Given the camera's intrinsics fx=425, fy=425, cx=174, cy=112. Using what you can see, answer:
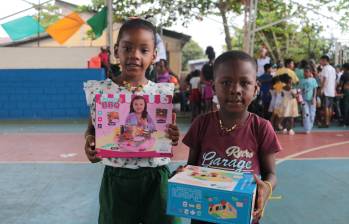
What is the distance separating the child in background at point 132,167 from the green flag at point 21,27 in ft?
29.3

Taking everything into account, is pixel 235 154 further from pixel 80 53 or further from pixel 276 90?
pixel 80 53

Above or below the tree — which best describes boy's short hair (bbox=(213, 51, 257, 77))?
below

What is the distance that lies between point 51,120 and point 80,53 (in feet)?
6.73

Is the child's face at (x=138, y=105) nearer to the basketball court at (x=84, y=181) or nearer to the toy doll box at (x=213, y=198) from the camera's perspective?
the toy doll box at (x=213, y=198)

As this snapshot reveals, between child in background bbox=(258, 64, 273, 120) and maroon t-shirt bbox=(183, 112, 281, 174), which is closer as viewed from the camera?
maroon t-shirt bbox=(183, 112, 281, 174)

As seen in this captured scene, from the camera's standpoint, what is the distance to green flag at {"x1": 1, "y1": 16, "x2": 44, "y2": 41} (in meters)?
10.1

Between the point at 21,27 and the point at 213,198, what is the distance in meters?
9.91

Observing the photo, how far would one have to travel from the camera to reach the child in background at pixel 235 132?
5.95 feet

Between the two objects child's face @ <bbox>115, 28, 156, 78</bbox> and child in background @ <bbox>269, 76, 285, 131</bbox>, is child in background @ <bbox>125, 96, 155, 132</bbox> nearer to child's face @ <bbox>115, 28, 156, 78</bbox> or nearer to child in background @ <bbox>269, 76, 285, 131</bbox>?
child's face @ <bbox>115, 28, 156, 78</bbox>

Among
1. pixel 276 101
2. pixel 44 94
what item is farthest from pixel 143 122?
pixel 44 94

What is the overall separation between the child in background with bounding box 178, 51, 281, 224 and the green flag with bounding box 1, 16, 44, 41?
30.5 feet

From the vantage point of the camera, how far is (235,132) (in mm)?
1890

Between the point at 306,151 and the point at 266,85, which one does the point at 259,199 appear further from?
the point at 266,85

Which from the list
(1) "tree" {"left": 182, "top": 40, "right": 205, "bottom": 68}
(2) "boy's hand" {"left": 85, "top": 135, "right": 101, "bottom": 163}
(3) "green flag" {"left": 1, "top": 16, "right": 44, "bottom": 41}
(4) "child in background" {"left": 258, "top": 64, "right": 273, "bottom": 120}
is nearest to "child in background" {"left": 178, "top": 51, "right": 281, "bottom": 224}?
(2) "boy's hand" {"left": 85, "top": 135, "right": 101, "bottom": 163}
